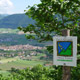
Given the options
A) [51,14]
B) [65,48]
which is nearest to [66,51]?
[65,48]

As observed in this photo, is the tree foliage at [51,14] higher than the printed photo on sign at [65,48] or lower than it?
higher

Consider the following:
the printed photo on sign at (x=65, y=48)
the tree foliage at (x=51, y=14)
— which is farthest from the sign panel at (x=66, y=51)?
the tree foliage at (x=51, y=14)

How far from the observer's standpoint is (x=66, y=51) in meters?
6.14

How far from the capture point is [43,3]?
25.9 ft

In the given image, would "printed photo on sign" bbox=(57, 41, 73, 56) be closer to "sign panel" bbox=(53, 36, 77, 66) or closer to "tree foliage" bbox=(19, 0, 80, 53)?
"sign panel" bbox=(53, 36, 77, 66)

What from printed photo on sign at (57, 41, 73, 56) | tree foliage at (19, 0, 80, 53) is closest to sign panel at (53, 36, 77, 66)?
printed photo on sign at (57, 41, 73, 56)

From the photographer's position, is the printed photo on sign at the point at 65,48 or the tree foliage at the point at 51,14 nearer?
the printed photo on sign at the point at 65,48

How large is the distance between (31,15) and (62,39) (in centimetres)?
303

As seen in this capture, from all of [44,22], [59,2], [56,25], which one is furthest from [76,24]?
[59,2]

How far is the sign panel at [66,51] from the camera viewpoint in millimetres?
6043

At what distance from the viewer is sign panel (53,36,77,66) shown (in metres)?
6.04

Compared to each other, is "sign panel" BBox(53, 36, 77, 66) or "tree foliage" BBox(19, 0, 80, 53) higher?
"tree foliage" BBox(19, 0, 80, 53)

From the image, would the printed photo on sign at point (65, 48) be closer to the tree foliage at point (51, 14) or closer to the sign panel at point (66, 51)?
the sign panel at point (66, 51)

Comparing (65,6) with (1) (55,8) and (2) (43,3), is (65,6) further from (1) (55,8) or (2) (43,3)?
(2) (43,3)
